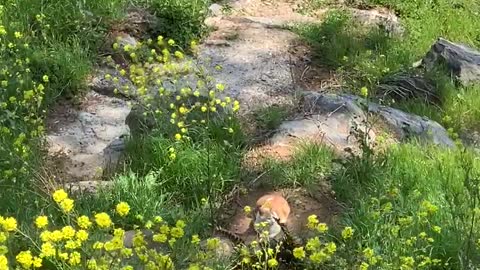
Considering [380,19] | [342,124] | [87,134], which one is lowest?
[87,134]

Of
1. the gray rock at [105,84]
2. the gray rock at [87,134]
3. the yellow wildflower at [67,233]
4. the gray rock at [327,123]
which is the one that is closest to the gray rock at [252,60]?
the gray rock at [327,123]

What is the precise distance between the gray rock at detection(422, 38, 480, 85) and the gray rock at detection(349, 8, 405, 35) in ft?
3.01

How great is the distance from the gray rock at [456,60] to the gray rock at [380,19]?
92 cm

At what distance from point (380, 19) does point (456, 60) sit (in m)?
Result: 1.64

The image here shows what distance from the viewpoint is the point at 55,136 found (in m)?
6.00

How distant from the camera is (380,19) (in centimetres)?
827

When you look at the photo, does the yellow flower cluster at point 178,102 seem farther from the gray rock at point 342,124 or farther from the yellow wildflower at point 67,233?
the yellow wildflower at point 67,233

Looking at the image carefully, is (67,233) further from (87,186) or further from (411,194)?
(411,194)

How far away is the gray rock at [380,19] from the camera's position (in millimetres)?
7943

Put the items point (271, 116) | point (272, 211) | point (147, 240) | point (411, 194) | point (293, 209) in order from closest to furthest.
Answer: point (147, 240) < point (272, 211) < point (411, 194) < point (293, 209) < point (271, 116)

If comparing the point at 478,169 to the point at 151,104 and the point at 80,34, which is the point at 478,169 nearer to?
the point at 151,104

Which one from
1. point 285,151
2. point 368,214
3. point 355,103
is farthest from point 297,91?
point 368,214

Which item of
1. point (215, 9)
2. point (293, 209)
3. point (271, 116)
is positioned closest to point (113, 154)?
point (271, 116)

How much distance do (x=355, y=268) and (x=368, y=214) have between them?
0.84 metres
